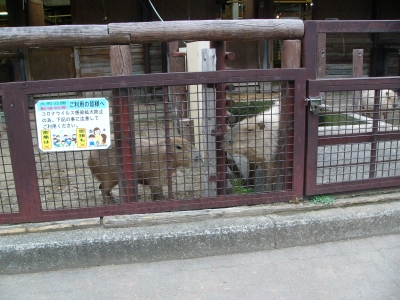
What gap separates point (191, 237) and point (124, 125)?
1.11 meters

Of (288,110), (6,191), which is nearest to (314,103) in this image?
(288,110)

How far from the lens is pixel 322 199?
3.79 metres

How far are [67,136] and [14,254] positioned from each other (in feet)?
3.40

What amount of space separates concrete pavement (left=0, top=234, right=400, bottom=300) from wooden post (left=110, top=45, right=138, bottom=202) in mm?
726

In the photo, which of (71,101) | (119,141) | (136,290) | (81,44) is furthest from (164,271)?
(81,44)

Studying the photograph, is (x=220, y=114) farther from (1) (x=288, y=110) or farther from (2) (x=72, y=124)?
(2) (x=72, y=124)

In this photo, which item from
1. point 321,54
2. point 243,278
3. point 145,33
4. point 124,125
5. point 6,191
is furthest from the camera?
point 321,54

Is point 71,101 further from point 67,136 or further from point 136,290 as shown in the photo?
point 136,290

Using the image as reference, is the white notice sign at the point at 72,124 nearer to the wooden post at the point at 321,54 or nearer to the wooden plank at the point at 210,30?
the wooden plank at the point at 210,30

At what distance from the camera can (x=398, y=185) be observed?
3939 mm

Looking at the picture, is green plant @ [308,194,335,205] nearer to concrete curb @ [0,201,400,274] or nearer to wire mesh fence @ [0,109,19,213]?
concrete curb @ [0,201,400,274]

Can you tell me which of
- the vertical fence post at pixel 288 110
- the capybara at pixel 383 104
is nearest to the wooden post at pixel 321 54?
the capybara at pixel 383 104

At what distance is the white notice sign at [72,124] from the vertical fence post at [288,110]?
159 cm

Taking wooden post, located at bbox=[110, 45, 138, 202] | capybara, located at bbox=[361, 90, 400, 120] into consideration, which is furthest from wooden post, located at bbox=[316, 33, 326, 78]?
wooden post, located at bbox=[110, 45, 138, 202]
